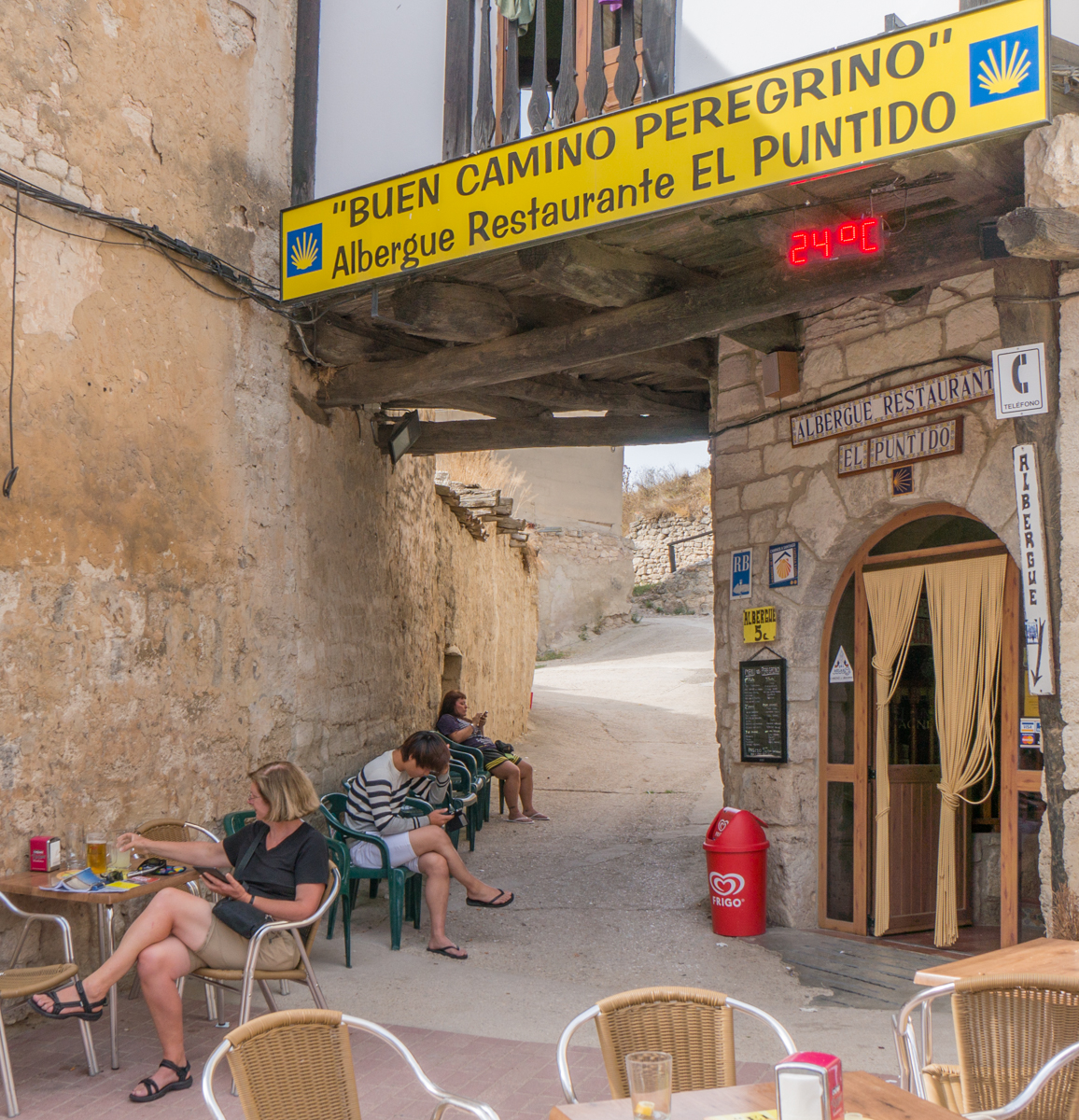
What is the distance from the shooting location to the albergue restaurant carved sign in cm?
488

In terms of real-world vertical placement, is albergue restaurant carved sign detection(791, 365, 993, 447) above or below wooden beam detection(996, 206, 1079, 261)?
below

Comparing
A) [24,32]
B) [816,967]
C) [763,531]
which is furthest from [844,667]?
[24,32]

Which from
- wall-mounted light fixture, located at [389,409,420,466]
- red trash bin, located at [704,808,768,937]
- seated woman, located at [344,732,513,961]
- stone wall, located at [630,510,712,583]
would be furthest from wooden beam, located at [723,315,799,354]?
stone wall, located at [630,510,712,583]

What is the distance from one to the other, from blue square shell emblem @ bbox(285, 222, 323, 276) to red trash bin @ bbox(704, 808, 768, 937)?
3575mm

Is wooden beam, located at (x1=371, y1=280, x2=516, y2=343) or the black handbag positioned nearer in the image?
the black handbag

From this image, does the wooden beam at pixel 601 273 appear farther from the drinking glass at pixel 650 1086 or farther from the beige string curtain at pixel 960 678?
the drinking glass at pixel 650 1086

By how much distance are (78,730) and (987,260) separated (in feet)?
13.8

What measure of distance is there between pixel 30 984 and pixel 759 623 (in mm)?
3990

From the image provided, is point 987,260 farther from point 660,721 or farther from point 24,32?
point 660,721

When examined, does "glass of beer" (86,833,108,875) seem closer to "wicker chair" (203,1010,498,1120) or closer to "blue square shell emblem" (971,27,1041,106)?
"wicker chair" (203,1010,498,1120)

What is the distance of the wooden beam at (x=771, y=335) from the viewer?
→ 5.68 metres

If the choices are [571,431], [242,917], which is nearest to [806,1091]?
[242,917]

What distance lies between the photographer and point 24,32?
4.48 m

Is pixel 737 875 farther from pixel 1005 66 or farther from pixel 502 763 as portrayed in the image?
pixel 1005 66
